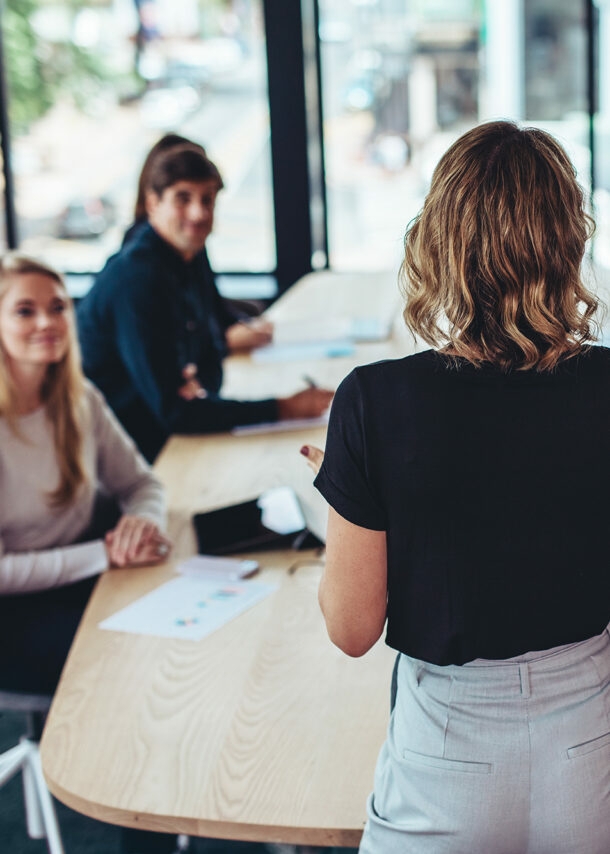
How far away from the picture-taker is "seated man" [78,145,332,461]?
8.93ft

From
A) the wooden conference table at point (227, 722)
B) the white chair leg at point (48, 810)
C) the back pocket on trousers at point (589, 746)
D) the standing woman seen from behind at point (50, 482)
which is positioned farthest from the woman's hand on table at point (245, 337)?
the back pocket on trousers at point (589, 746)

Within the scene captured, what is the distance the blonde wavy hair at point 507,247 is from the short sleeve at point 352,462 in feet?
0.38

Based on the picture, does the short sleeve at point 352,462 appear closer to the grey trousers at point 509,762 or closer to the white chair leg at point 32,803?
the grey trousers at point 509,762

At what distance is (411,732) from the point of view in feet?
3.85

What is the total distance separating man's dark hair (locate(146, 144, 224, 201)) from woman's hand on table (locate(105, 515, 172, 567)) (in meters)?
1.10

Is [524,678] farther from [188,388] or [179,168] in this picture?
[179,168]

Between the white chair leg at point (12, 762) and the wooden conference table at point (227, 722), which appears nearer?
the wooden conference table at point (227, 722)

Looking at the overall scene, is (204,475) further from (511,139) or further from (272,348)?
(511,139)

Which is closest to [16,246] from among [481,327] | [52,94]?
[52,94]

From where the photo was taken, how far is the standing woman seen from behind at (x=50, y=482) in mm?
2062

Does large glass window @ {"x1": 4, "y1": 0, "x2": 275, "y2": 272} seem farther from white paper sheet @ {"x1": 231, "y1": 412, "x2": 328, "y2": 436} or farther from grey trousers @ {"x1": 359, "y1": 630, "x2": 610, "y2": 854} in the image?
grey trousers @ {"x1": 359, "y1": 630, "x2": 610, "y2": 854}

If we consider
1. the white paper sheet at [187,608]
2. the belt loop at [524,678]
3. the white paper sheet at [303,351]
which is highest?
the belt loop at [524,678]

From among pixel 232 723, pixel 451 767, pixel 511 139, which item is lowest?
pixel 232 723

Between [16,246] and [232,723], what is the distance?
5123 mm
